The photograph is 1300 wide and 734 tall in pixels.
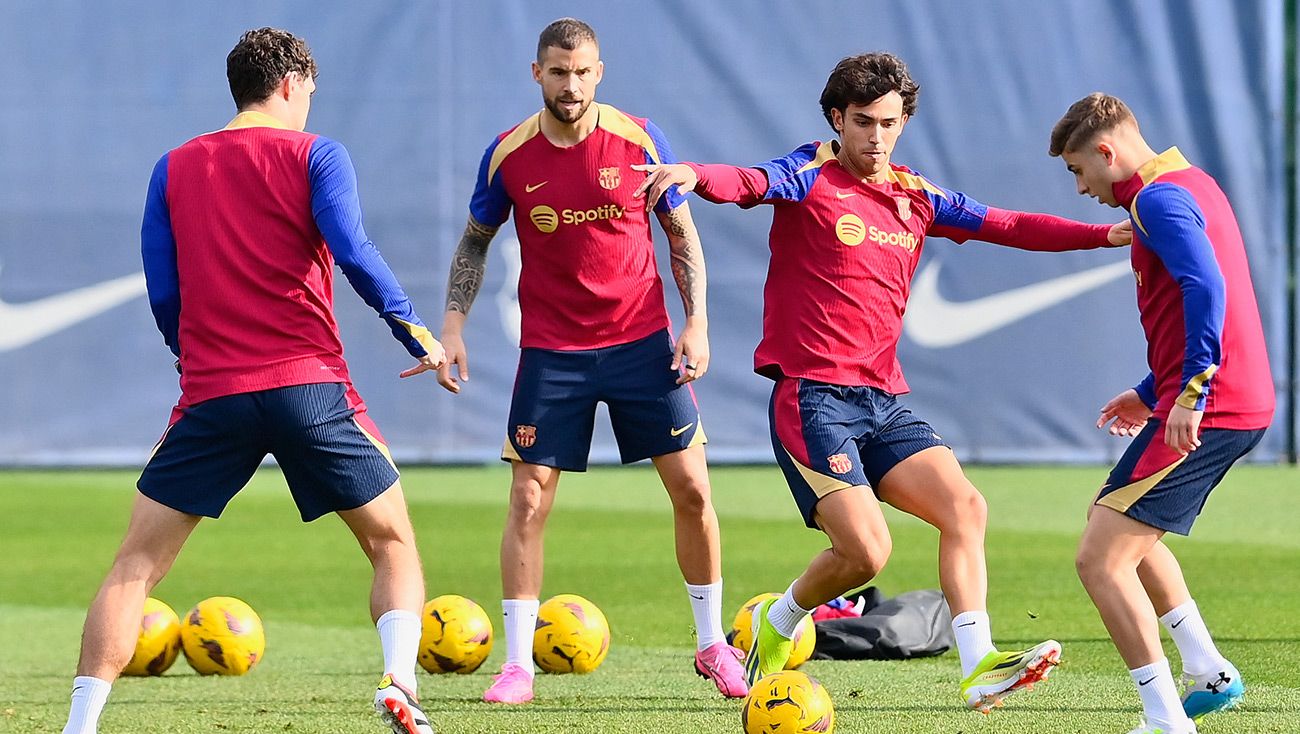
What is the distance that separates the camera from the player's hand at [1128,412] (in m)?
5.62

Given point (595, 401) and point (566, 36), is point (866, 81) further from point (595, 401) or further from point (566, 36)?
point (595, 401)

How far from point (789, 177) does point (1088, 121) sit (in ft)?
4.00

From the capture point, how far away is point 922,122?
1719cm

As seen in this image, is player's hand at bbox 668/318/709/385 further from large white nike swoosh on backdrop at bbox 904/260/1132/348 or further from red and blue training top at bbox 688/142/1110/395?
large white nike swoosh on backdrop at bbox 904/260/1132/348

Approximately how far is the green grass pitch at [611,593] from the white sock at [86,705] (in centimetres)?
83

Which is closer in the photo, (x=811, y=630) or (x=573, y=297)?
(x=573, y=297)

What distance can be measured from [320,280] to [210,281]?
33cm

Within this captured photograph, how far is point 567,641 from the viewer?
7.01m

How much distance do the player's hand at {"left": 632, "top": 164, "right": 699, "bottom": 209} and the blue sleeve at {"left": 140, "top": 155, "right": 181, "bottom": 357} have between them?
5.11 feet

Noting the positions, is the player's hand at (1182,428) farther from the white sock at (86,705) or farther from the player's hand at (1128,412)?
the white sock at (86,705)

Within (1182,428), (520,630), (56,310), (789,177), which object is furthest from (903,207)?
(56,310)

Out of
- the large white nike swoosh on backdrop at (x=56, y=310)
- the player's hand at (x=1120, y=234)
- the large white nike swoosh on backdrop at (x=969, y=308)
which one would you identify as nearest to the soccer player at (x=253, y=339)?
the player's hand at (x=1120, y=234)

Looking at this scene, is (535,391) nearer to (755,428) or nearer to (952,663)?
(952,663)

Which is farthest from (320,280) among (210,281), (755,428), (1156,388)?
(755,428)
